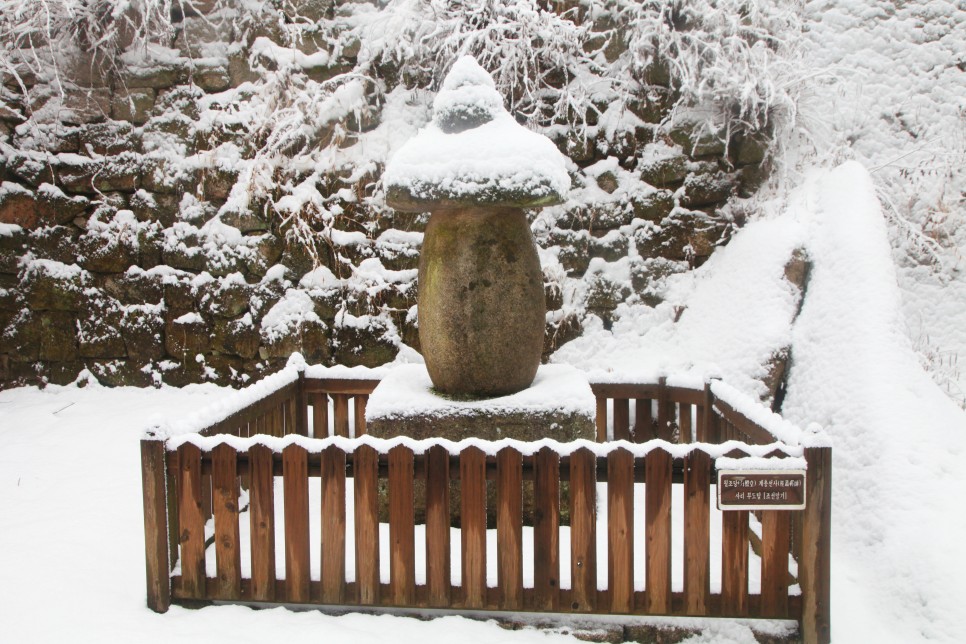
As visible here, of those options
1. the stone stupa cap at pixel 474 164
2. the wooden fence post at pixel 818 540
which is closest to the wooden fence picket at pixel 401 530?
the stone stupa cap at pixel 474 164

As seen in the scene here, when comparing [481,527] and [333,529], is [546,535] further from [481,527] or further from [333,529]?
[333,529]

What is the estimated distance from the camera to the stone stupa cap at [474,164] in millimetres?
3268

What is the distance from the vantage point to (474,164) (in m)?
3.31

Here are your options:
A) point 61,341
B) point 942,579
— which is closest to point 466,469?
point 942,579

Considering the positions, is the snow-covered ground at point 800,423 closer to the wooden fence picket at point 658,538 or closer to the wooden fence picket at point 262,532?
the wooden fence picket at point 262,532

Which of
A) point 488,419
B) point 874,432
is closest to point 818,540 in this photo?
point 874,432

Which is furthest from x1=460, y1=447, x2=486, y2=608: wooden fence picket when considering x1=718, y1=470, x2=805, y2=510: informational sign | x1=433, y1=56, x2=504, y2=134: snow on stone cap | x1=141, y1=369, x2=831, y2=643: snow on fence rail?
x1=433, y1=56, x2=504, y2=134: snow on stone cap

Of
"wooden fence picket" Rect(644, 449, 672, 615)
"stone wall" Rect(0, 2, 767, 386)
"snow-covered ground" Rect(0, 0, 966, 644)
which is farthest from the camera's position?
"stone wall" Rect(0, 2, 767, 386)

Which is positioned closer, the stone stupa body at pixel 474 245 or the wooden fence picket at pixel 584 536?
the wooden fence picket at pixel 584 536

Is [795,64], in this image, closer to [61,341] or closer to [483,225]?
[483,225]

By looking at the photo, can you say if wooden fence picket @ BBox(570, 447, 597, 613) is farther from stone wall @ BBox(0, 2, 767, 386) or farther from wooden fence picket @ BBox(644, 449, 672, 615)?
stone wall @ BBox(0, 2, 767, 386)

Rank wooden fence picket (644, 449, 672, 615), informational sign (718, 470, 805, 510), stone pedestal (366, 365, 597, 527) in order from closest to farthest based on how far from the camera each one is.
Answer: informational sign (718, 470, 805, 510)
wooden fence picket (644, 449, 672, 615)
stone pedestal (366, 365, 597, 527)

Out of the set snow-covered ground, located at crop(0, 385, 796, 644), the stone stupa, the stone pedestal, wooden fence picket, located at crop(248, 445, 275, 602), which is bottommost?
snow-covered ground, located at crop(0, 385, 796, 644)

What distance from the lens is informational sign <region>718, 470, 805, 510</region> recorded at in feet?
8.26
